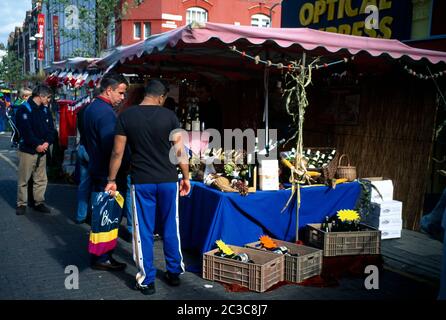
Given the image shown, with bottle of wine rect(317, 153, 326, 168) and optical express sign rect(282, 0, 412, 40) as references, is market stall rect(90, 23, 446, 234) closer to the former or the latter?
bottle of wine rect(317, 153, 326, 168)

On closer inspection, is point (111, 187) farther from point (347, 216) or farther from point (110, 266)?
point (347, 216)

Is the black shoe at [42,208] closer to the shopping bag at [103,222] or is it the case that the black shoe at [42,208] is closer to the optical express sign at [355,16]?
the shopping bag at [103,222]

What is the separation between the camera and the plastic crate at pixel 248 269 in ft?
13.0

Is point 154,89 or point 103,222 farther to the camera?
point 103,222

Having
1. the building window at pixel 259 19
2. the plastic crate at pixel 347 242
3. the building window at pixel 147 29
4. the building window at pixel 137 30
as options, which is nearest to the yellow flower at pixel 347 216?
the plastic crate at pixel 347 242

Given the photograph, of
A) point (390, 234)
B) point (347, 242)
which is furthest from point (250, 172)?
point (390, 234)

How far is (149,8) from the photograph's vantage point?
2317 cm

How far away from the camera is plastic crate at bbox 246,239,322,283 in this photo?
4.19m

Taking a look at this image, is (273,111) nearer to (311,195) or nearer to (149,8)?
(311,195)

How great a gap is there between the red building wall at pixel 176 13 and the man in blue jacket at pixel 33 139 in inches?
691

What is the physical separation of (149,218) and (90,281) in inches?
39.5

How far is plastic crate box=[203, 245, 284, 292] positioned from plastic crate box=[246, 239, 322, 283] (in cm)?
8

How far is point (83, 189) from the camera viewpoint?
6.27m

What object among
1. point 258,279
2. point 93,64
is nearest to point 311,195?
point 258,279
